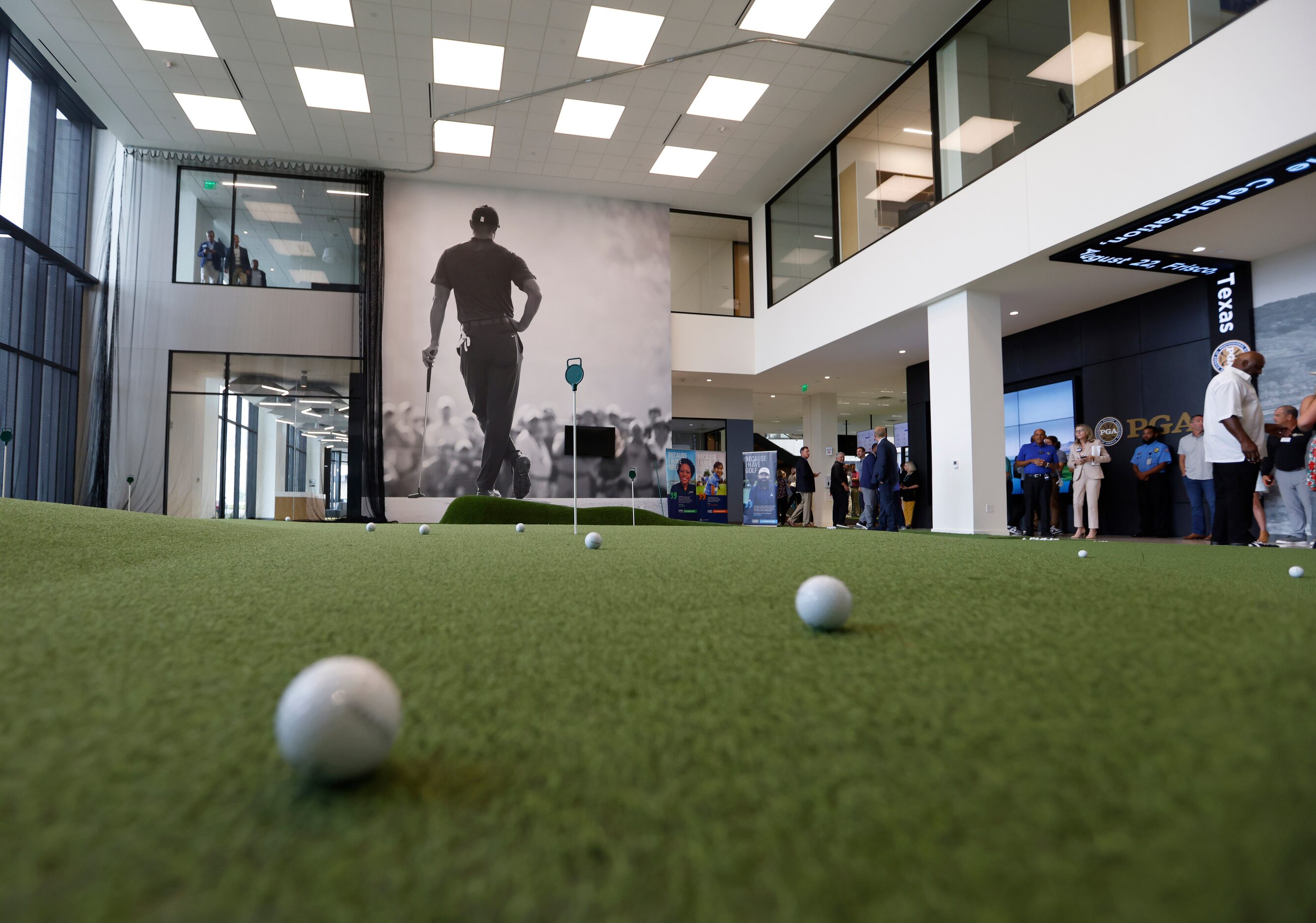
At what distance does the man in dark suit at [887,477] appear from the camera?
952 centimetres

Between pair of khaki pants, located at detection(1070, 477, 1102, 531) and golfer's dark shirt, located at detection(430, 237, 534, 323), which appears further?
golfer's dark shirt, located at detection(430, 237, 534, 323)

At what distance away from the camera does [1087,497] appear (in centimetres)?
834

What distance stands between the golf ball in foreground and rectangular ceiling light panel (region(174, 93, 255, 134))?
440 inches

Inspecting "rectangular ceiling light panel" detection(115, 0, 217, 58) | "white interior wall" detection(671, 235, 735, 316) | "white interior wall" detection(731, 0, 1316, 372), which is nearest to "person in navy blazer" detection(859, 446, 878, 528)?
"white interior wall" detection(731, 0, 1316, 372)

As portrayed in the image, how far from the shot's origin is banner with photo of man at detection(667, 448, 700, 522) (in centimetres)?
1237

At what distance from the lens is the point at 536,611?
4.91 feet

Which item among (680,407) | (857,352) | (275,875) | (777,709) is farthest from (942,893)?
(680,407)

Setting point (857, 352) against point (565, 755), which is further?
point (857, 352)

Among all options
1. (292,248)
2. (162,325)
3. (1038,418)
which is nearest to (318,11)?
(292,248)

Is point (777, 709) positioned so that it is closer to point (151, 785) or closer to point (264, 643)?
point (151, 785)

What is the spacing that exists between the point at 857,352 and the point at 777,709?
36.4ft

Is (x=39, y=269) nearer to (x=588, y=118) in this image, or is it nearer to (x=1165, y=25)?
(x=588, y=118)

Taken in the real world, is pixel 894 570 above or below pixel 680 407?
below

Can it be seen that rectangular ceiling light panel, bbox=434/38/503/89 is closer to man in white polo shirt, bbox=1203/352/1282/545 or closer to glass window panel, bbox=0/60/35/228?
glass window panel, bbox=0/60/35/228
